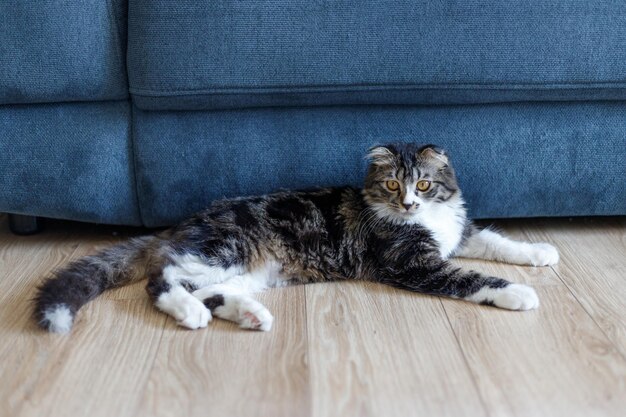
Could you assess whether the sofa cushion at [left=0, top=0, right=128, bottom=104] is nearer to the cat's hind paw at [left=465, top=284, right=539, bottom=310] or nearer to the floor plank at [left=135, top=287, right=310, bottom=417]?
the floor plank at [left=135, top=287, right=310, bottom=417]

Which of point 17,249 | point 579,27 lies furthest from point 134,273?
point 579,27

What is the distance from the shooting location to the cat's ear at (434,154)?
1.86 metres

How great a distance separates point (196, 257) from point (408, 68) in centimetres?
81

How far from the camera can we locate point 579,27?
6.20ft

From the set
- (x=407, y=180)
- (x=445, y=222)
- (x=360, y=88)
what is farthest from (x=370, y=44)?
(x=445, y=222)

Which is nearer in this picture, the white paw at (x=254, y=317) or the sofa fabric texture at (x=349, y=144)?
the white paw at (x=254, y=317)

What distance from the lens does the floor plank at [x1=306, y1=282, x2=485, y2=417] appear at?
1.34 metres

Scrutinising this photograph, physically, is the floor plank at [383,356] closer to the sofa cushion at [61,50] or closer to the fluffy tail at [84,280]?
the fluffy tail at [84,280]

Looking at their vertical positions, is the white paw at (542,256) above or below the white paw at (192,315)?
above

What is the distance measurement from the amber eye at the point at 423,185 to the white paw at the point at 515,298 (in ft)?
1.19

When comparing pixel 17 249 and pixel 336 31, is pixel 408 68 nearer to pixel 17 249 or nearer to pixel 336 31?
pixel 336 31

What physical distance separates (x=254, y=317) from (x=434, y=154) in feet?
2.27

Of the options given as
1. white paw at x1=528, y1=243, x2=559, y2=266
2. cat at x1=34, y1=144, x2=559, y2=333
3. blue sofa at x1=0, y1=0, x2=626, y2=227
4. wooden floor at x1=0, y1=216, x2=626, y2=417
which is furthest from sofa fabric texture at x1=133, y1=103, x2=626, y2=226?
wooden floor at x1=0, y1=216, x2=626, y2=417

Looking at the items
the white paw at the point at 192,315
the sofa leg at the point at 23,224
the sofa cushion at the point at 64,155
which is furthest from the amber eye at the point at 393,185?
the sofa leg at the point at 23,224
